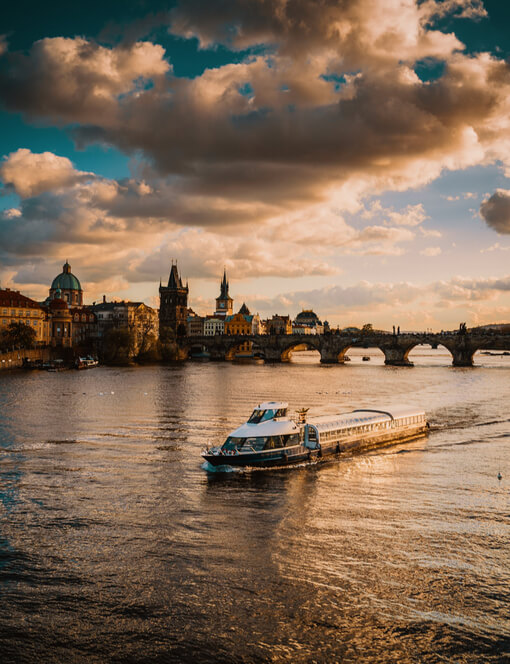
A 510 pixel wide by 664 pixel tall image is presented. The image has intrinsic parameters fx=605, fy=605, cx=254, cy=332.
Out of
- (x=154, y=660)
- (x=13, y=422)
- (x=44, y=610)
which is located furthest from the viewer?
(x=13, y=422)

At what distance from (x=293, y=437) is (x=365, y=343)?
135 meters

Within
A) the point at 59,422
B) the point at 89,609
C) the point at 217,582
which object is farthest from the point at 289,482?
the point at 59,422

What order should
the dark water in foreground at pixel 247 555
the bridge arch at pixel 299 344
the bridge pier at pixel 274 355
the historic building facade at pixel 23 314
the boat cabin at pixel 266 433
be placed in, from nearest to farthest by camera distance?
1. the dark water in foreground at pixel 247 555
2. the boat cabin at pixel 266 433
3. the historic building facade at pixel 23 314
4. the bridge arch at pixel 299 344
5. the bridge pier at pixel 274 355

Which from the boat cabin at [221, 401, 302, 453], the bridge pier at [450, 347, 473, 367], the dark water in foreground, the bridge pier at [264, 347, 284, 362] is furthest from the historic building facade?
the boat cabin at [221, 401, 302, 453]

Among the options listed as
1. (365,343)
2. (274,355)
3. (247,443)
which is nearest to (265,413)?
(247,443)

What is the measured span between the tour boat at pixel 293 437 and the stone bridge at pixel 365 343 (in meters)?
112

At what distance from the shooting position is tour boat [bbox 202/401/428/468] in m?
36.4

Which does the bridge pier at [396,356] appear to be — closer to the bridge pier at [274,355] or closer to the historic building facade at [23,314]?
the bridge pier at [274,355]

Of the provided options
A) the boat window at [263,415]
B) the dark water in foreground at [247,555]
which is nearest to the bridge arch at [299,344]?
the dark water in foreground at [247,555]

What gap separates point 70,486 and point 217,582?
1392cm

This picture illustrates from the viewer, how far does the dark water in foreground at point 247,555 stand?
→ 55.9ft

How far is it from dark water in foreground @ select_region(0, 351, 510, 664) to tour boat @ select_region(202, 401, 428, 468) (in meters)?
1.23

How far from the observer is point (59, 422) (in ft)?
176

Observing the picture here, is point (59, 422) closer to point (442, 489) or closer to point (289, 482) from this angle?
point (289, 482)
